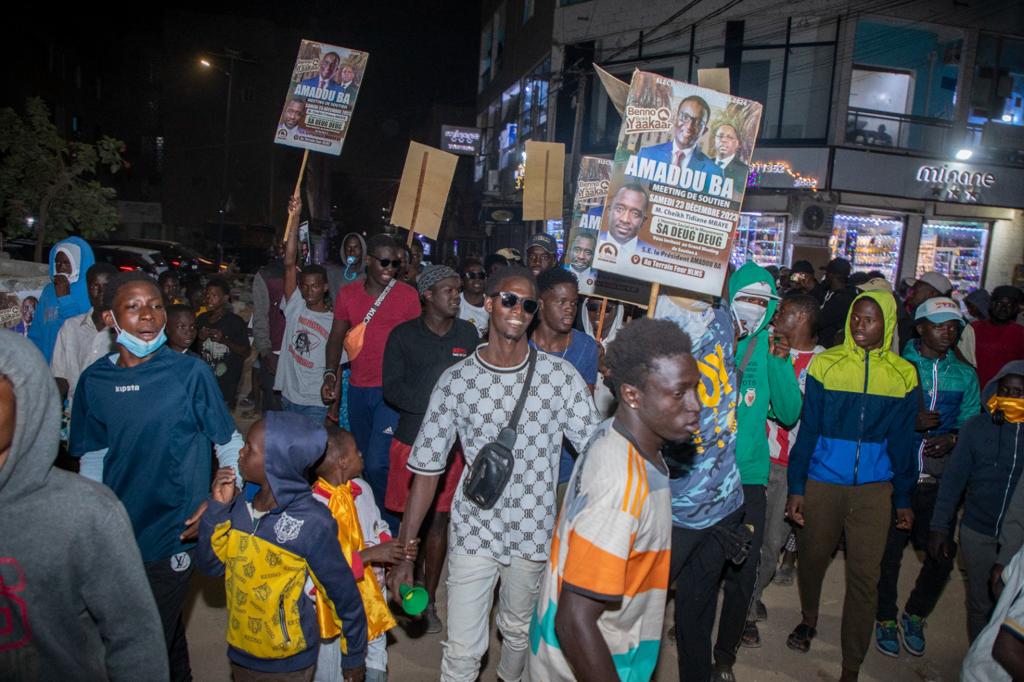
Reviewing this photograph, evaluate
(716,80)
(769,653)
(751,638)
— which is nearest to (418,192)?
(716,80)

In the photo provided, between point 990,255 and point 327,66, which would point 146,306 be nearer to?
point 327,66

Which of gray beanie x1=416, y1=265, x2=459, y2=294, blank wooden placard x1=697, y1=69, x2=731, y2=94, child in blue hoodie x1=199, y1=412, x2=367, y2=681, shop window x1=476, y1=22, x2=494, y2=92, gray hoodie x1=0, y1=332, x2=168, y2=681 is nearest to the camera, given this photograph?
gray hoodie x1=0, y1=332, x2=168, y2=681

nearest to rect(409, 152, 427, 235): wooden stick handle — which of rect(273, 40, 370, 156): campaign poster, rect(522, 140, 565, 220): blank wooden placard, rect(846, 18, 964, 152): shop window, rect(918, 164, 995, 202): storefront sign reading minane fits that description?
rect(273, 40, 370, 156): campaign poster

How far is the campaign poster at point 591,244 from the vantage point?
559cm

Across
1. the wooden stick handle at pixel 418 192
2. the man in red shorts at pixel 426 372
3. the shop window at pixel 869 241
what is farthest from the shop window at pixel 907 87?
the man in red shorts at pixel 426 372

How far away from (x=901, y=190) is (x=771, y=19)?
6.21 meters

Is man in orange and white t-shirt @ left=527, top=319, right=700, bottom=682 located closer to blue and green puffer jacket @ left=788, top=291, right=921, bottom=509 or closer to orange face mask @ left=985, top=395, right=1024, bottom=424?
blue and green puffer jacket @ left=788, top=291, right=921, bottom=509

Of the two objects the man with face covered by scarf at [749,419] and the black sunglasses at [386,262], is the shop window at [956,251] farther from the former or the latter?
the black sunglasses at [386,262]

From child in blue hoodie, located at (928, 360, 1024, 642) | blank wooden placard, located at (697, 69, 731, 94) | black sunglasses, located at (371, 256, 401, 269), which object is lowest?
child in blue hoodie, located at (928, 360, 1024, 642)

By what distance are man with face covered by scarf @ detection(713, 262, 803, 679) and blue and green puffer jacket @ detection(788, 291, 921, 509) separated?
0.92 feet

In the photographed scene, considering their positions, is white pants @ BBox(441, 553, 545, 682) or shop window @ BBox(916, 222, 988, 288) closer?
white pants @ BBox(441, 553, 545, 682)

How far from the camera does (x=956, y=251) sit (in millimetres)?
18672

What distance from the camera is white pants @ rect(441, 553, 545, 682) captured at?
3359 mm

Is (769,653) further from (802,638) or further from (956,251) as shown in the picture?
(956,251)
